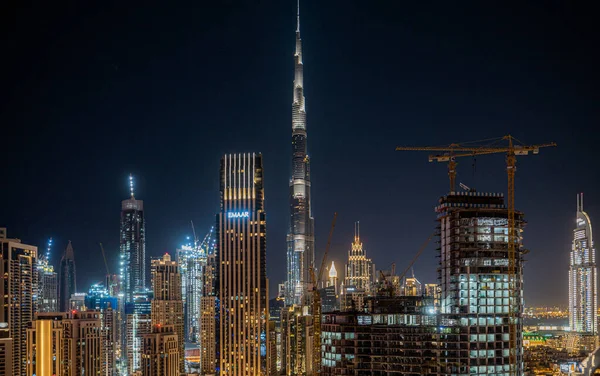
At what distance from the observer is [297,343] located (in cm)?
5784

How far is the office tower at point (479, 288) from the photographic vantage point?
2966 centimetres

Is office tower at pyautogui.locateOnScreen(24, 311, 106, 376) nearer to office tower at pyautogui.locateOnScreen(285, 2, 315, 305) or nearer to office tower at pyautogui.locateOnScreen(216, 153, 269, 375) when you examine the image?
office tower at pyautogui.locateOnScreen(216, 153, 269, 375)

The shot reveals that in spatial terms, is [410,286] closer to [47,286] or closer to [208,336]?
[208,336]

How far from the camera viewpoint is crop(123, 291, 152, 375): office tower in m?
69.3

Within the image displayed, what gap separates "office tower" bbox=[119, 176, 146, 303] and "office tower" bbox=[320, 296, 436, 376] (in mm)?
60012

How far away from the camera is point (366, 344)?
30.9 meters

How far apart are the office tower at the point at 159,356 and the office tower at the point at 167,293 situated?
59.0 feet

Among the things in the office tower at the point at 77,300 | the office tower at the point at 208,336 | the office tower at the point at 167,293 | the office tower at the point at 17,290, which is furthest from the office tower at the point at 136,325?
the office tower at the point at 17,290

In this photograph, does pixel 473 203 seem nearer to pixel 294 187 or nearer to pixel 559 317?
pixel 294 187

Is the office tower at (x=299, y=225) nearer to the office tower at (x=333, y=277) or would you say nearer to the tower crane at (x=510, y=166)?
the office tower at (x=333, y=277)

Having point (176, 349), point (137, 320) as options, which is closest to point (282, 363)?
point (176, 349)

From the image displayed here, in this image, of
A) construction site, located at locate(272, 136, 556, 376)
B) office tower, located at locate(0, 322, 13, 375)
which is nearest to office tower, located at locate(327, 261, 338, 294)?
office tower, located at locate(0, 322, 13, 375)

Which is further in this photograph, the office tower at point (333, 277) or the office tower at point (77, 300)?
the office tower at point (77, 300)

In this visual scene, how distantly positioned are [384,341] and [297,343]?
1101 inches
